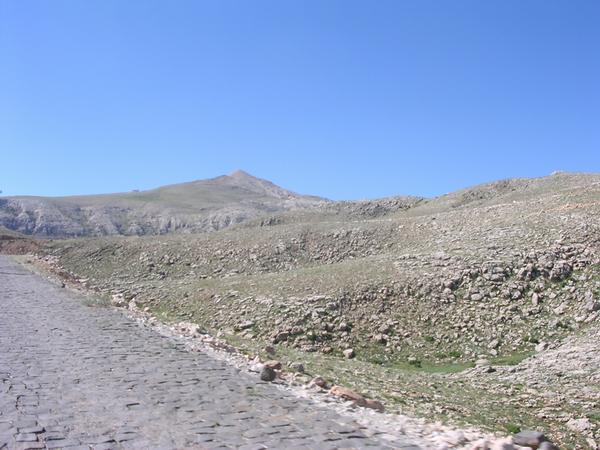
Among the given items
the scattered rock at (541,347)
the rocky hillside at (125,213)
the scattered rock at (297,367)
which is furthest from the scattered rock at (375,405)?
the rocky hillside at (125,213)

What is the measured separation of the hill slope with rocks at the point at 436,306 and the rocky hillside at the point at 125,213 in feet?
175

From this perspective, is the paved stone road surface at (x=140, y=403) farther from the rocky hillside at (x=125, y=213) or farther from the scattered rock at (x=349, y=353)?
the rocky hillside at (x=125, y=213)

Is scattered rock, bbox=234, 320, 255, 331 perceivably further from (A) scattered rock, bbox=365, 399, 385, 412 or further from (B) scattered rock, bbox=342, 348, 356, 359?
(A) scattered rock, bbox=365, 399, 385, 412

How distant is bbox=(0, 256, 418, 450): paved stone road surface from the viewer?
670 cm

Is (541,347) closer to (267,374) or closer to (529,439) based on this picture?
(529,439)

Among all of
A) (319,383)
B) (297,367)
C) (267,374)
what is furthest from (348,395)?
(297,367)

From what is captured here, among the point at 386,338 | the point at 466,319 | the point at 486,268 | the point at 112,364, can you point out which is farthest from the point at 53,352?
the point at 486,268

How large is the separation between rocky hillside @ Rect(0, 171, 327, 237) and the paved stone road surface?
73625 millimetres

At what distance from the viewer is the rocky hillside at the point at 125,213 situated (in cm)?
9775

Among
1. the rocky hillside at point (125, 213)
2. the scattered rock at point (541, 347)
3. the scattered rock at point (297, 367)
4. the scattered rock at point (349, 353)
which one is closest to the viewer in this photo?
the scattered rock at point (297, 367)

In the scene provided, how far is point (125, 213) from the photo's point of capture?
11038 cm

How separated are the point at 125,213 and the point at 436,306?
99351 millimetres

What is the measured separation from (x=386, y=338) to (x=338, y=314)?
2.39 metres

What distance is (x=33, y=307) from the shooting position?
61.3ft
